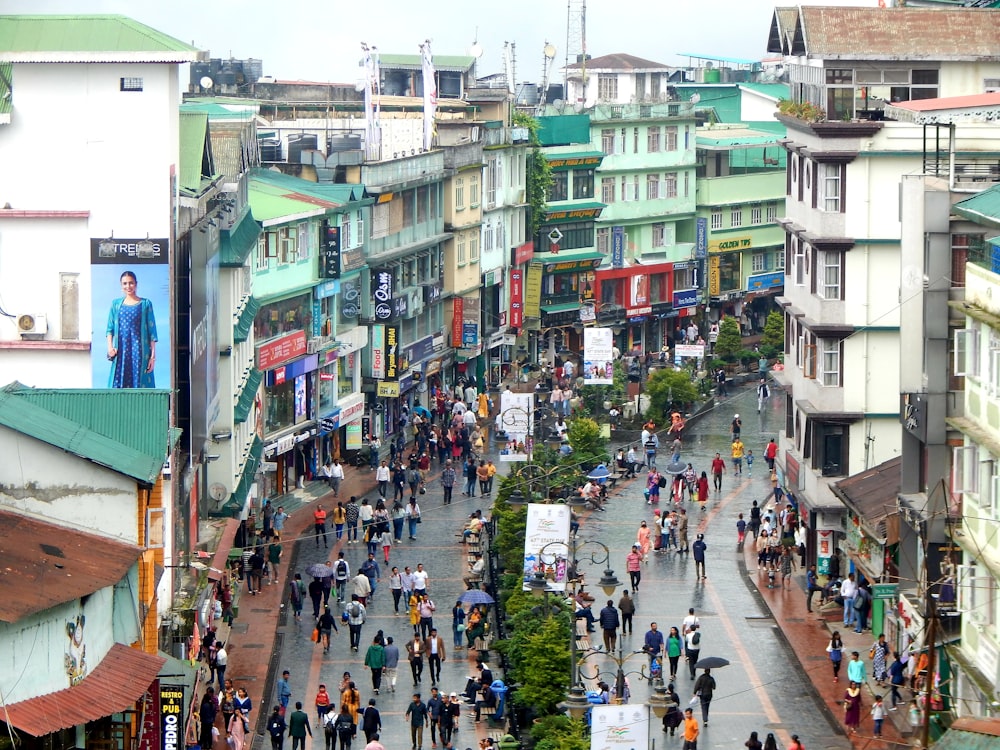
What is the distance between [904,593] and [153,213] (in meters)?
18.6

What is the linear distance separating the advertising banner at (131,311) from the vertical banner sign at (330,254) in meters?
24.7

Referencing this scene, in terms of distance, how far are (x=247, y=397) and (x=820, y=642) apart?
17.7m

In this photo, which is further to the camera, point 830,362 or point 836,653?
point 830,362

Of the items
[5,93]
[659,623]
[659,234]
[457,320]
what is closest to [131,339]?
[5,93]

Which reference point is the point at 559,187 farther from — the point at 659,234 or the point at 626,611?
the point at 626,611

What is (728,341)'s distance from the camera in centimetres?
10406

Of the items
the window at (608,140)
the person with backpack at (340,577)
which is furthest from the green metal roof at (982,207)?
the window at (608,140)

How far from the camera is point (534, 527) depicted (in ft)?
168

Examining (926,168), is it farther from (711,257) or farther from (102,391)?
(711,257)

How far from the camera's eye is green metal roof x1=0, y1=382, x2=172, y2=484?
136 feet

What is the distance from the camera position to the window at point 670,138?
116688 millimetres

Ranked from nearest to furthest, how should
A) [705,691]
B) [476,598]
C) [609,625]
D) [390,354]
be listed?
[705,691] < [476,598] < [609,625] < [390,354]

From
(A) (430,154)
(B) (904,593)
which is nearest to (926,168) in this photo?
(B) (904,593)

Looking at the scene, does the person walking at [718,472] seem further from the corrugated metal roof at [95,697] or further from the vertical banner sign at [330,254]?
the corrugated metal roof at [95,697]
